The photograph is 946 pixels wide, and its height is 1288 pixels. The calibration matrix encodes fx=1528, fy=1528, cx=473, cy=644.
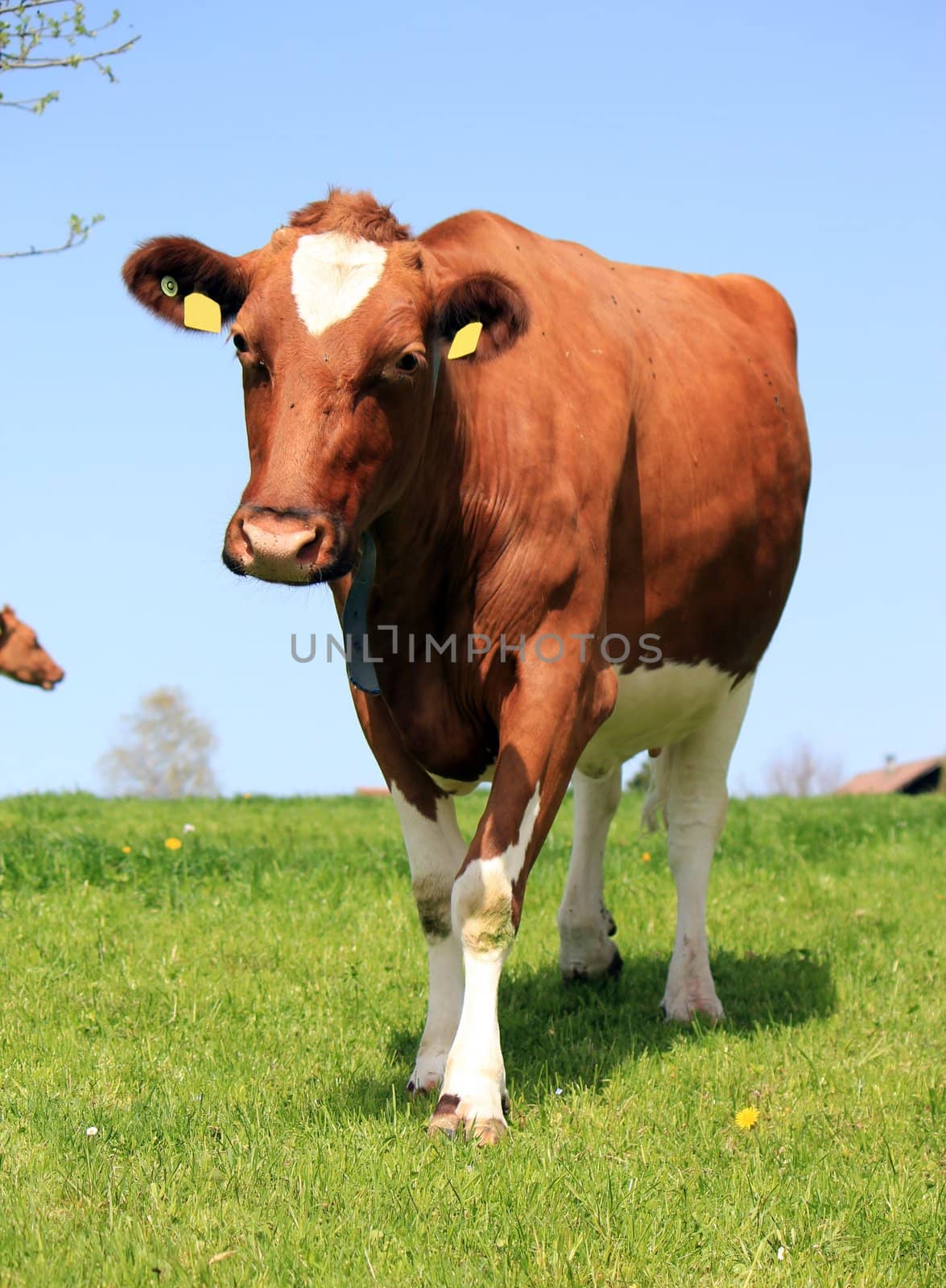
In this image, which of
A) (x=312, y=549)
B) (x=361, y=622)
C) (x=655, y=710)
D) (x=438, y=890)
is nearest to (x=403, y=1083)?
(x=438, y=890)

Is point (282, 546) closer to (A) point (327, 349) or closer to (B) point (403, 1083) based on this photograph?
(A) point (327, 349)

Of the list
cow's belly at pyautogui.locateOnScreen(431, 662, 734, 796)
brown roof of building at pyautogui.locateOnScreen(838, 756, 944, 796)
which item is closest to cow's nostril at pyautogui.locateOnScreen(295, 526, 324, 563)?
cow's belly at pyautogui.locateOnScreen(431, 662, 734, 796)

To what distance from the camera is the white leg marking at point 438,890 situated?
5414 millimetres

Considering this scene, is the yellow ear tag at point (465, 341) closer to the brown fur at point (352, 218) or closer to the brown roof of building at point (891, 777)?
the brown fur at point (352, 218)

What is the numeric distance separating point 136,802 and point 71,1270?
11771mm

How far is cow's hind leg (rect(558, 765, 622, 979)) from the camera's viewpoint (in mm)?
6887

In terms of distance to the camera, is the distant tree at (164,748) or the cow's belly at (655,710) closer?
the cow's belly at (655,710)

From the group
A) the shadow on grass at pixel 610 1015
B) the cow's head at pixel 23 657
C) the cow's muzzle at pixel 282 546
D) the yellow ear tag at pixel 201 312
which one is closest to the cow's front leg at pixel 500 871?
the shadow on grass at pixel 610 1015

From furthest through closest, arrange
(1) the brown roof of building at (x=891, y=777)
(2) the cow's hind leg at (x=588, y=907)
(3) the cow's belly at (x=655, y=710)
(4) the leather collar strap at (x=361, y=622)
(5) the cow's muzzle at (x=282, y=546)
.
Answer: (1) the brown roof of building at (x=891, y=777) → (2) the cow's hind leg at (x=588, y=907) → (3) the cow's belly at (x=655, y=710) → (4) the leather collar strap at (x=361, y=622) → (5) the cow's muzzle at (x=282, y=546)

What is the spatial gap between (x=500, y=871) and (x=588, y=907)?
7.30 feet

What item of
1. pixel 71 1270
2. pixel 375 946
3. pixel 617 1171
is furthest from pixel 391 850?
pixel 71 1270

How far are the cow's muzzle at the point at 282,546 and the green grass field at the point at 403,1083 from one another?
1.58 m

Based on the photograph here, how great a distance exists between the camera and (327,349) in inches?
177

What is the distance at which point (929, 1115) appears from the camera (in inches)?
197
